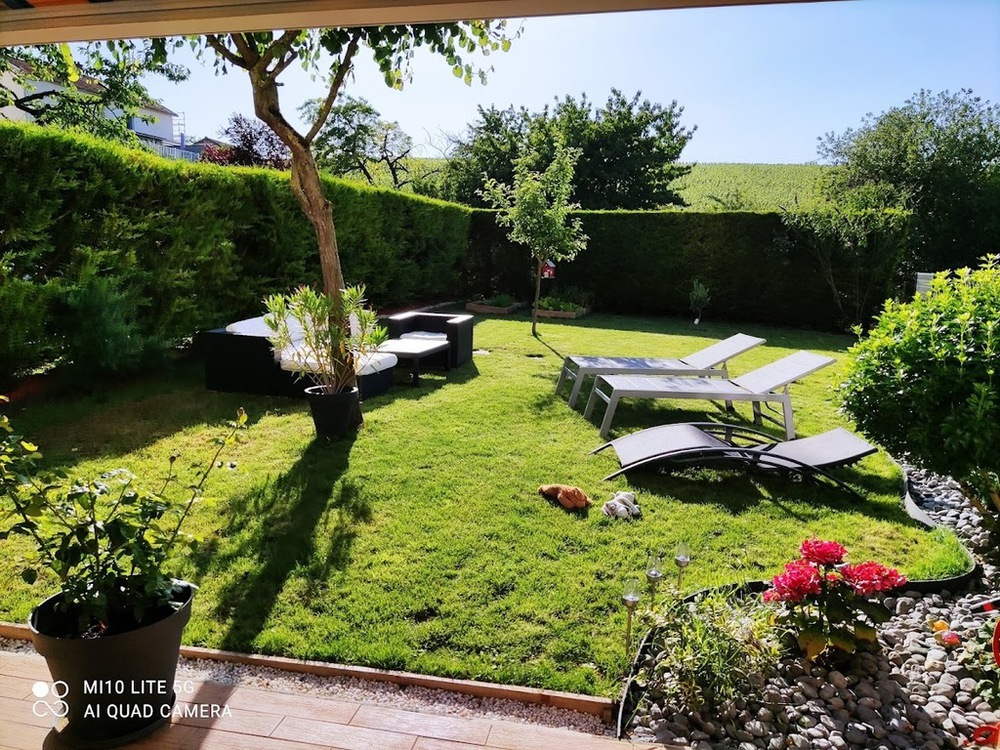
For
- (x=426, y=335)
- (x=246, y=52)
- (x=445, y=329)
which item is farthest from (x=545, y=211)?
(x=246, y=52)

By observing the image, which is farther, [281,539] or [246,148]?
[246,148]

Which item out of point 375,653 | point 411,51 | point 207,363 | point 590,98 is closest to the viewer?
point 375,653

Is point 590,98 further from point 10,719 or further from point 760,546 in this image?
point 10,719

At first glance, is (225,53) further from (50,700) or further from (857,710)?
(857,710)

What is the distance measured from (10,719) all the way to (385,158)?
2611 cm

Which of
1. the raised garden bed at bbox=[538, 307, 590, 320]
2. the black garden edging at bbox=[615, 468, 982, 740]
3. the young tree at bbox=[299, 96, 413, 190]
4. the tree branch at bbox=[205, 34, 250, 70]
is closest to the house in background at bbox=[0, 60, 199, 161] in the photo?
the tree branch at bbox=[205, 34, 250, 70]

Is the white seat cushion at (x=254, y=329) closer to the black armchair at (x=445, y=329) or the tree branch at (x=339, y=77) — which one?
the black armchair at (x=445, y=329)

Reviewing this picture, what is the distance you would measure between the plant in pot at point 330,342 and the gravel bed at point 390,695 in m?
2.71

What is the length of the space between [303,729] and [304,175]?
4449 millimetres

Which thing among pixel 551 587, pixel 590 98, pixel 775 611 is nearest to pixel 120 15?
pixel 551 587

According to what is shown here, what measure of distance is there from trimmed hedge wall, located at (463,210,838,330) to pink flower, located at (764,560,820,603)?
12745mm

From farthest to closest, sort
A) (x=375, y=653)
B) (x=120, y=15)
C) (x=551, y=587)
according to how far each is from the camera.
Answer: (x=551, y=587)
(x=375, y=653)
(x=120, y=15)

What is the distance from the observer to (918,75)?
70.0 ft

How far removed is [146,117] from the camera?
1317 cm
